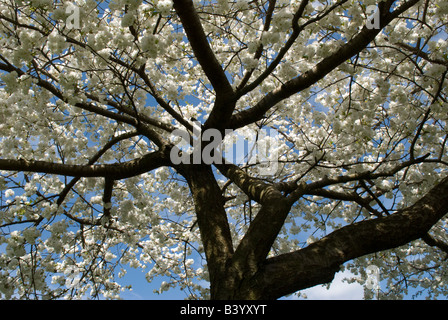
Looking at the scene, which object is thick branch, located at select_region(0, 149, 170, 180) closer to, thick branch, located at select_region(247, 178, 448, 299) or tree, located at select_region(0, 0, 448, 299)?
tree, located at select_region(0, 0, 448, 299)

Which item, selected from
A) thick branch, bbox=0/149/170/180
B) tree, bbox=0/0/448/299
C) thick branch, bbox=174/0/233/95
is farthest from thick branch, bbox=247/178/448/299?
thick branch, bbox=0/149/170/180

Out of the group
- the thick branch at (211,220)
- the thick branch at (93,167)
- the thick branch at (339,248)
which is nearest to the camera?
the thick branch at (339,248)

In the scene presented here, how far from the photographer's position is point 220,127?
3.56 metres

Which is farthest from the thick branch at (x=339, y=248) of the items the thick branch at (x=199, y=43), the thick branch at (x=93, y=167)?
the thick branch at (x=93, y=167)

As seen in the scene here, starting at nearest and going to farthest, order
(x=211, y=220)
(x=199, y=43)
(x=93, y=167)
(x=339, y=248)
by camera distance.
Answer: (x=339, y=248) < (x=199, y=43) < (x=211, y=220) < (x=93, y=167)

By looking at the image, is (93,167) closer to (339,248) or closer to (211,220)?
(211,220)

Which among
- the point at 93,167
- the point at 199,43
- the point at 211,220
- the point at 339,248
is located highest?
the point at 199,43

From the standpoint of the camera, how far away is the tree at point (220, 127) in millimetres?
2457

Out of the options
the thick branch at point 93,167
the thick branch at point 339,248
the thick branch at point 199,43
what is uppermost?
the thick branch at point 199,43

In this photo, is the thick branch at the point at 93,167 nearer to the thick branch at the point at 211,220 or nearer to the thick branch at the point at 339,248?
the thick branch at the point at 211,220

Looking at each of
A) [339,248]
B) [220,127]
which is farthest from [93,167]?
[339,248]

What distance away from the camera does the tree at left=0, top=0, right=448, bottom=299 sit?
2.46m

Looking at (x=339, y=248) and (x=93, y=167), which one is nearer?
(x=339, y=248)
